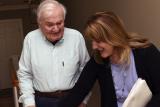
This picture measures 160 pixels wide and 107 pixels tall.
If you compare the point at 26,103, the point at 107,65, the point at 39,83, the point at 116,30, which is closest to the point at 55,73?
the point at 39,83

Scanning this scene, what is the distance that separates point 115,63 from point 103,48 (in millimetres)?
146

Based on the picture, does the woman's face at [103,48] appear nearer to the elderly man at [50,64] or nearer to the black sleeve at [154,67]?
the black sleeve at [154,67]

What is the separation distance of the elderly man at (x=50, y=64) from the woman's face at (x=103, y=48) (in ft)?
1.30

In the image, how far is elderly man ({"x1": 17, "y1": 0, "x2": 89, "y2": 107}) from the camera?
1900mm

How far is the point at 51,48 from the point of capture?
192 cm

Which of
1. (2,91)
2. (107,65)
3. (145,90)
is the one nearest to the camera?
(145,90)

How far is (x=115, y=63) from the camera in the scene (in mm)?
1605

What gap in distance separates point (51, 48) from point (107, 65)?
1.42ft

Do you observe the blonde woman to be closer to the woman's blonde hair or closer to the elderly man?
the woman's blonde hair

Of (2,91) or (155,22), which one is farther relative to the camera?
(2,91)

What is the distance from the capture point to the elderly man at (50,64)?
1900 mm

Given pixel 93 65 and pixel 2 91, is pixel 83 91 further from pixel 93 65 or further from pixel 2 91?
pixel 2 91

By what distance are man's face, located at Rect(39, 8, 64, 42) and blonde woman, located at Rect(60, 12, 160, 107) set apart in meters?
0.29

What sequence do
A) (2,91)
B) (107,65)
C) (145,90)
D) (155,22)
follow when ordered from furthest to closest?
1. (2,91)
2. (155,22)
3. (107,65)
4. (145,90)
